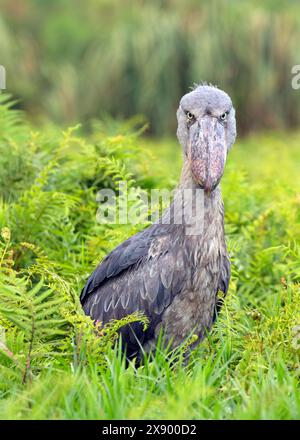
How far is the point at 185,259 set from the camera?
200 inches

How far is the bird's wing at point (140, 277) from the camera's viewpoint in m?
5.05

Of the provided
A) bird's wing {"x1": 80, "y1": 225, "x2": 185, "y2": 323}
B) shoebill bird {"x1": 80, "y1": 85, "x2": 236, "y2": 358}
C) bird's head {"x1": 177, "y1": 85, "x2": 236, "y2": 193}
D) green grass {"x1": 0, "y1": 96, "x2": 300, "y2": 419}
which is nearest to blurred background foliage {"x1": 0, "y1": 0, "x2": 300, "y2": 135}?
green grass {"x1": 0, "y1": 96, "x2": 300, "y2": 419}

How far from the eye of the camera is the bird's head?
5.02 meters

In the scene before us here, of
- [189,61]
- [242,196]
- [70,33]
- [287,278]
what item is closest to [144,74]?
[189,61]

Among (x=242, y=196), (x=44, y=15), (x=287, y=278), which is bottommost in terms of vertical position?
(x=287, y=278)

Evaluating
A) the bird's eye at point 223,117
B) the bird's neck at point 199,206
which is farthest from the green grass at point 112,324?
the bird's eye at point 223,117

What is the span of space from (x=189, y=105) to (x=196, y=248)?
0.86 meters

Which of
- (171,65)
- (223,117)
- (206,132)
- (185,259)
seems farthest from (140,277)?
(171,65)

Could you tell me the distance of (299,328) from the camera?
4.80m

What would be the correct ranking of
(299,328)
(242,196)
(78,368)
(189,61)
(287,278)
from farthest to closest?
(189,61) < (242,196) < (287,278) < (299,328) < (78,368)

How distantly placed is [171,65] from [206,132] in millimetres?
11454

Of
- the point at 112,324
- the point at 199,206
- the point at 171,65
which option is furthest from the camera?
the point at 171,65

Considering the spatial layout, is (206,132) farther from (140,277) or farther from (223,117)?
(140,277)
